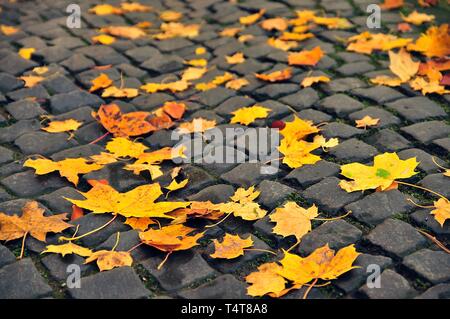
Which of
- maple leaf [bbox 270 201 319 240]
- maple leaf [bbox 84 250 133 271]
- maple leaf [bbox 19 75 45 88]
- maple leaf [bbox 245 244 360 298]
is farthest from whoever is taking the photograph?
maple leaf [bbox 19 75 45 88]

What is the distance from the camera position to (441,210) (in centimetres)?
254

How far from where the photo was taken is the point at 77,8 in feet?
17.0

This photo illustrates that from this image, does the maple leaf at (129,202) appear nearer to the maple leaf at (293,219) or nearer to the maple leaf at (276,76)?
the maple leaf at (293,219)

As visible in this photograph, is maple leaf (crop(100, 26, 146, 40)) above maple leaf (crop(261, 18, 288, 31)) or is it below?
below

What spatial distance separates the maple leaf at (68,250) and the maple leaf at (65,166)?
52 centimetres

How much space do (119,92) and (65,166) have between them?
0.94 meters

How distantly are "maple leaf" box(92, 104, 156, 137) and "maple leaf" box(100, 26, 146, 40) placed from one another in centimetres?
129

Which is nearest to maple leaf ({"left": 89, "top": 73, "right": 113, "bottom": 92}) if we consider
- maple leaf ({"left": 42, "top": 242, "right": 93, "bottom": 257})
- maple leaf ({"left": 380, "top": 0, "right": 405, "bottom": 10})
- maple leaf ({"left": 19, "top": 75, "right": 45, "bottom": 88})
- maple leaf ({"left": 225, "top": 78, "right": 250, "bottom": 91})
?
maple leaf ({"left": 19, "top": 75, "right": 45, "bottom": 88})

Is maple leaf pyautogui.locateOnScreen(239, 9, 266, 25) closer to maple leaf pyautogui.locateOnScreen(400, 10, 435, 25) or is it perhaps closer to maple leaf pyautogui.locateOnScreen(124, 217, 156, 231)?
maple leaf pyautogui.locateOnScreen(400, 10, 435, 25)

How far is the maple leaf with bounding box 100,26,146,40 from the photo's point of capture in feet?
15.3

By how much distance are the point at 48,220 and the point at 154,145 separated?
0.85 metres

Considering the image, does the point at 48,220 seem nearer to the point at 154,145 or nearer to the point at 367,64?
the point at 154,145
